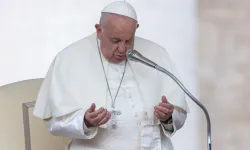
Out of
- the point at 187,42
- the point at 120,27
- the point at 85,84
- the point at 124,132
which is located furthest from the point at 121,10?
the point at 187,42

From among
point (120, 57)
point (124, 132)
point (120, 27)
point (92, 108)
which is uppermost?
point (120, 27)

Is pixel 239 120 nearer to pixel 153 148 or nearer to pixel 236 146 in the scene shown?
pixel 236 146

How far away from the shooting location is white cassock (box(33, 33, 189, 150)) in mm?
1706

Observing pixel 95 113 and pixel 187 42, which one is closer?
pixel 95 113

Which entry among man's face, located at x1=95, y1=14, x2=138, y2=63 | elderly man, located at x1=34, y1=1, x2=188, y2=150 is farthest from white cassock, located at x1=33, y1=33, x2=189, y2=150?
man's face, located at x1=95, y1=14, x2=138, y2=63

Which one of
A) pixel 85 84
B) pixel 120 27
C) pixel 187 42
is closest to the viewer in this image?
pixel 120 27

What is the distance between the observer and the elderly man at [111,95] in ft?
5.51

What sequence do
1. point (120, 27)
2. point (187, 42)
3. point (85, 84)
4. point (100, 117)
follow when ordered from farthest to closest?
1. point (187, 42)
2. point (85, 84)
3. point (120, 27)
4. point (100, 117)

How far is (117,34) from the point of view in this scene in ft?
5.50

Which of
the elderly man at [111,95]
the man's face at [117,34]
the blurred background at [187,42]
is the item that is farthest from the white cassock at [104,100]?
the blurred background at [187,42]

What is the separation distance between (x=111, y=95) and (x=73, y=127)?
8.4 inches

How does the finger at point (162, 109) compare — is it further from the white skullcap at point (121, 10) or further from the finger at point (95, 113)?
the white skullcap at point (121, 10)

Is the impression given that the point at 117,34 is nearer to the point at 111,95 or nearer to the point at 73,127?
the point at 111,95

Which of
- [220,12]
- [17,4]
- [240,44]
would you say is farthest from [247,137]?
[17,4]
